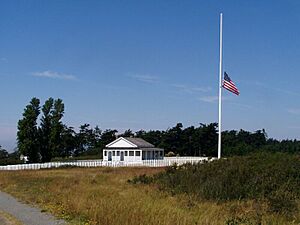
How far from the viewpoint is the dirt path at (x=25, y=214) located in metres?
11.2

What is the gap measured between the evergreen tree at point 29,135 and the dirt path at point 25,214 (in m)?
42.4

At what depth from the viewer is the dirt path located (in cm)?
1125

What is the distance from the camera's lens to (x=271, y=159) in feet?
71.3

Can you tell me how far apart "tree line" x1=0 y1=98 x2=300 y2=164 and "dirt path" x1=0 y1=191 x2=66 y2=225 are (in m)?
17.4

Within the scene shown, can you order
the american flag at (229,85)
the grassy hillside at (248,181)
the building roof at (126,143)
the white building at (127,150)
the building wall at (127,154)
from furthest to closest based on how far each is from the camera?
the building roof at (126,143) → the white building at (127,150) → the building wall at (127,154) → the american flag at (229,85) → the grassy hillside at (248,181)

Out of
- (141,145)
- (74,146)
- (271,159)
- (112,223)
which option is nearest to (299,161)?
(271,159)

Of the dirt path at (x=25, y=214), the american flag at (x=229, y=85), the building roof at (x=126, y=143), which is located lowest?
the dirt path at (x=25, y=214)

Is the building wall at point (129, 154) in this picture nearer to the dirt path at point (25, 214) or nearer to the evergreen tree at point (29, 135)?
the evergreen tree at point (29, 135)

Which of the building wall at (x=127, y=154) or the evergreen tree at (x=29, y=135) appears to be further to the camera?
the building wall at (x=127, y=154)

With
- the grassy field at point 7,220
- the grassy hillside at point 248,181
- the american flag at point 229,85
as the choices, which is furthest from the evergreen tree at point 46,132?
the grassy field at point 7,220

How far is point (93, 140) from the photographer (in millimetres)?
110625

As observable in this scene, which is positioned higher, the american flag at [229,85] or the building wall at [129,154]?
the american flag at [229,85]

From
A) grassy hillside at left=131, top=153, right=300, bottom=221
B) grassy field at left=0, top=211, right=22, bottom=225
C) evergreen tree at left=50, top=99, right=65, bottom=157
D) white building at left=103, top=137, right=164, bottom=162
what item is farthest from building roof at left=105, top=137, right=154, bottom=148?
grassy field at left=0, top=211, right=22, bottom=225

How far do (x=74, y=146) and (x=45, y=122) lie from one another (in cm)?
4124
